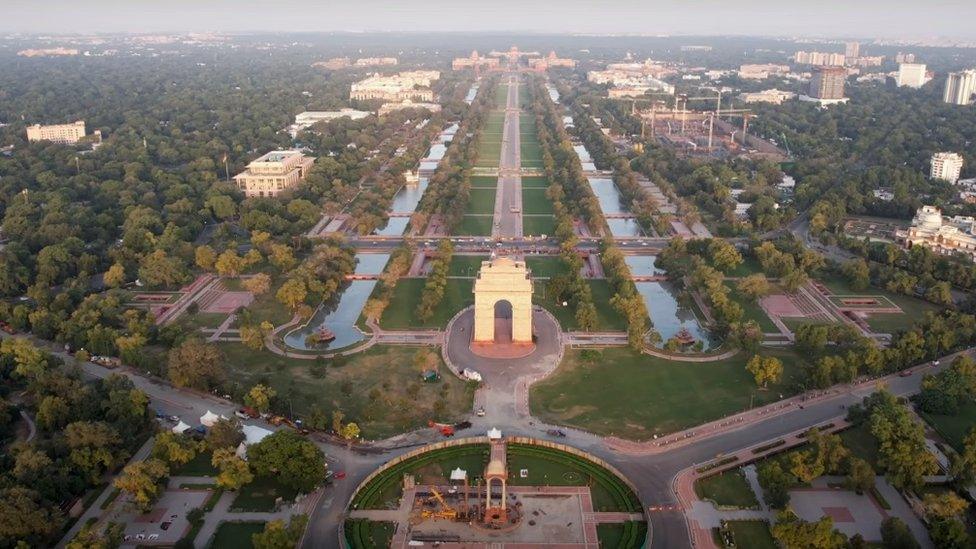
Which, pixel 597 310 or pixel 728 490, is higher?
pixel 597 310

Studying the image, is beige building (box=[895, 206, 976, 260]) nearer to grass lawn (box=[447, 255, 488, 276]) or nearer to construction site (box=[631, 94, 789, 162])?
grass lawn (box=[447, 255, 488, 276])

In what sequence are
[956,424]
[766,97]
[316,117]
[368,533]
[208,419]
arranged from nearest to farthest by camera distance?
[368,533] → [208,419] → [956,424] → [316,117] → [766,97]

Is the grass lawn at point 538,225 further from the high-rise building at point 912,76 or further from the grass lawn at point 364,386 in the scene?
the high-rise building at point 912,76

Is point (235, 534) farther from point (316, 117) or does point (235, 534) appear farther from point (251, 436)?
point (316, 117)

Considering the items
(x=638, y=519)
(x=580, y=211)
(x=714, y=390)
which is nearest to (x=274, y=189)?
(x=580, y=211)

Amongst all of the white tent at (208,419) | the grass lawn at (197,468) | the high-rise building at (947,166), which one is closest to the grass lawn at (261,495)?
the grass lawn at (197,468)

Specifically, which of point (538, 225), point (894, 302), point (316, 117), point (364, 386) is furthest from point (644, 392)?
point (316, 117)

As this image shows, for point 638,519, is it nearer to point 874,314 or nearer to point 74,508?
point 74,508
